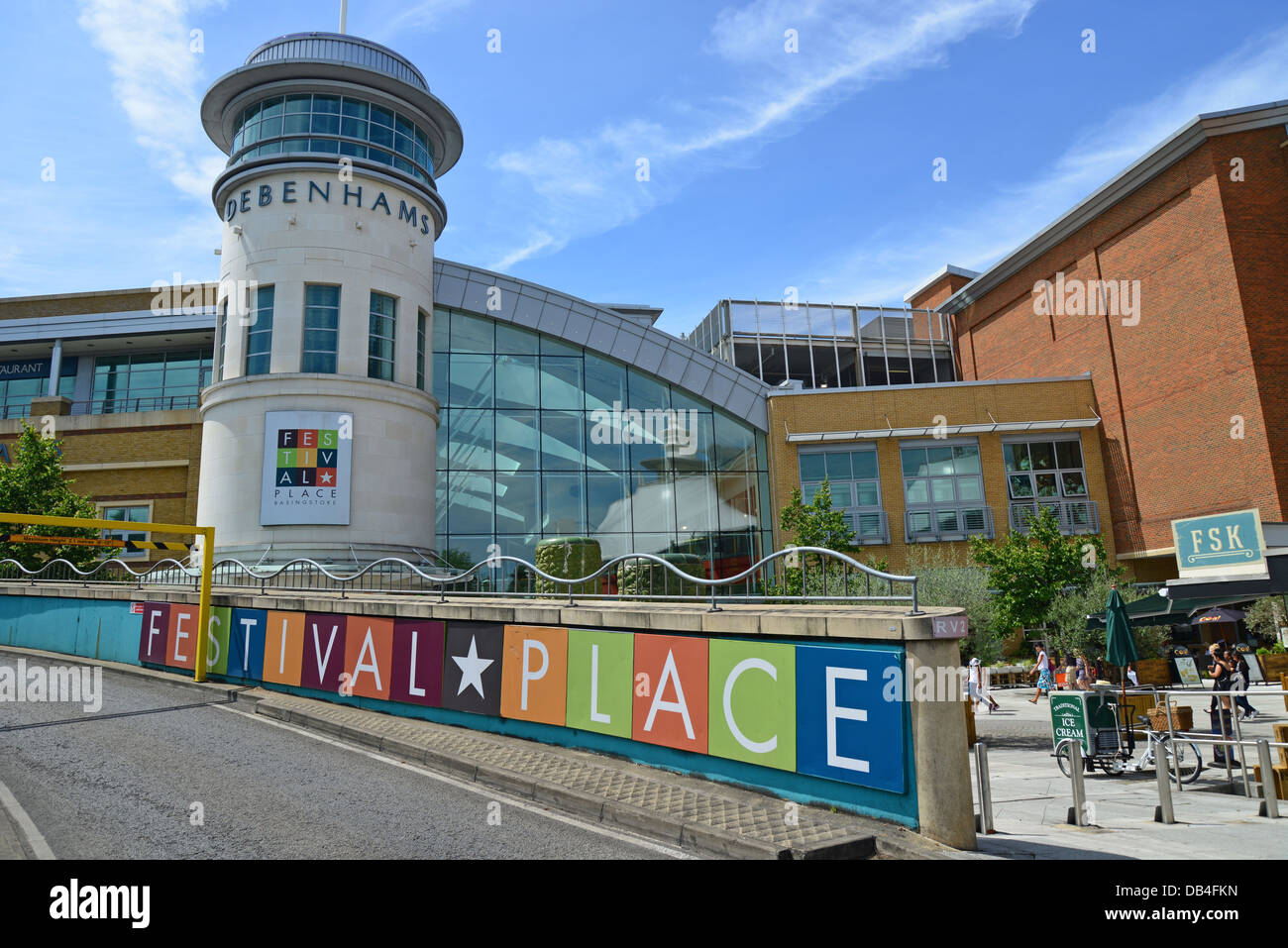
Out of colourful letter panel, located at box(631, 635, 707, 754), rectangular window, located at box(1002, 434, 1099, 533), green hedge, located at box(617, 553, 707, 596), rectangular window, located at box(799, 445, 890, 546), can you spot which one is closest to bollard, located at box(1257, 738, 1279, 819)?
colourful letter panel, located at box(631, 635, 707, 754)

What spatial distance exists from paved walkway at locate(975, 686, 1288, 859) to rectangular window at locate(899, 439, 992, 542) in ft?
51.9

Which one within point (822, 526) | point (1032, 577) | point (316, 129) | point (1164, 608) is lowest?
point (1164, 608)

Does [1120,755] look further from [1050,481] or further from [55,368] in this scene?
[55,368]

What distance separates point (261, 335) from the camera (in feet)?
77.2

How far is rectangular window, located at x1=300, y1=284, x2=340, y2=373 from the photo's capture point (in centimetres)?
2328

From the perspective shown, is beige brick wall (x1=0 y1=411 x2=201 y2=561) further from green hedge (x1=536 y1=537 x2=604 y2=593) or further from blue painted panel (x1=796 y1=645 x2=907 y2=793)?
blue painted panel (x1=796 y1=645 x2=907 y2=793)

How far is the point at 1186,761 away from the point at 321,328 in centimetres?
2300

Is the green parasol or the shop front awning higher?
the shop front awning

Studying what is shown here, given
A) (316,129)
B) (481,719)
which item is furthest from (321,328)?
(481,719)

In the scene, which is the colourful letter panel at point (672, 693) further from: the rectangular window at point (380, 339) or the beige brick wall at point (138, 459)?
the beige brick wall at point (138, 459)
